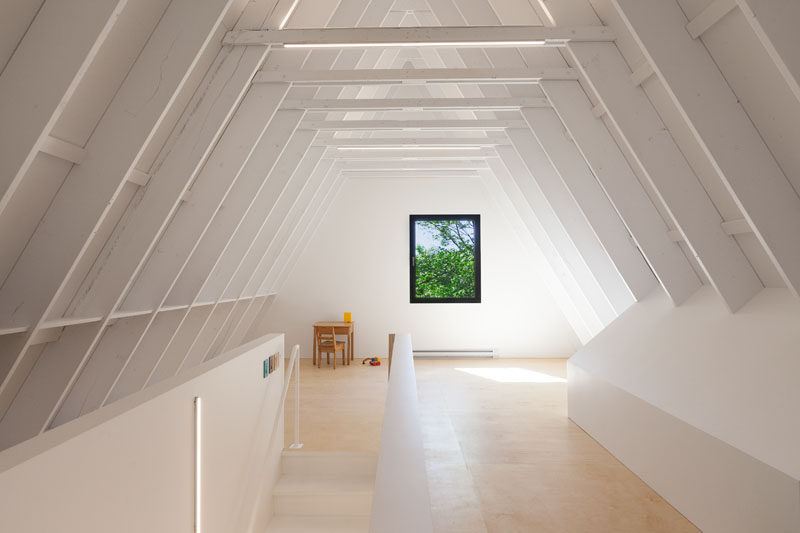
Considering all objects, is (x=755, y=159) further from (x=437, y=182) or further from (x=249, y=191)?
(x=437, y=182)

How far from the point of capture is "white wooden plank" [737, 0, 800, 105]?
1.71 m

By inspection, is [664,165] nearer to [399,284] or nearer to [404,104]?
[404,104]

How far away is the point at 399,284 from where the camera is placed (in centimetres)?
822

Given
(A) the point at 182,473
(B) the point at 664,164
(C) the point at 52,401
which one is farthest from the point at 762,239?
(C) the point at 52,401

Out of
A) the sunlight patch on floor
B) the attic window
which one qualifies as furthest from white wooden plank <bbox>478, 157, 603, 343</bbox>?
the attic window

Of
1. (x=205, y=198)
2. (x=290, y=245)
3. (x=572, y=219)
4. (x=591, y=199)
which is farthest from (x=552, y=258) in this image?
(x=205, y=198)

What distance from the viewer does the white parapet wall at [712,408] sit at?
2.14 metres

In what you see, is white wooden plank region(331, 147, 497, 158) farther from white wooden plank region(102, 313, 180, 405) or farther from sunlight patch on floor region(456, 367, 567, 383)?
white wooden plank region(102, 313, 180, 405)

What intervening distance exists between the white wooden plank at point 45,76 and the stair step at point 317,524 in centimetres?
335

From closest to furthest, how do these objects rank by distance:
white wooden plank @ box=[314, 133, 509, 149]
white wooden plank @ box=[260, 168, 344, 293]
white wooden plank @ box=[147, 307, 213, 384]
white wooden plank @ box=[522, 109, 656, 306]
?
1. white wooden plank @ box=[522, 109, 656, 306]
2. white wooden plank @ box=[147, 307, 213, 384]
3. white wooden plank @ box=[314, 133, 509, 149]
4. white wooden plank @ box=[260, 168, 344, 293]

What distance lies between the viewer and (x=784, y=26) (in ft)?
5.63

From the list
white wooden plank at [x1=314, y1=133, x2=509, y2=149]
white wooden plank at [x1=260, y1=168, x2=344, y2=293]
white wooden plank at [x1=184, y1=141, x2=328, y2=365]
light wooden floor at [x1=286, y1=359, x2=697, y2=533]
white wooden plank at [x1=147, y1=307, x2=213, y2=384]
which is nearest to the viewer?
light wooden floor at [x1=286, y1=359, x2=697, y2=533]

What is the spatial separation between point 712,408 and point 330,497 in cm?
285

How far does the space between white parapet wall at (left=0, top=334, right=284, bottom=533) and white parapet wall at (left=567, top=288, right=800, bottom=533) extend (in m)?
2.48
